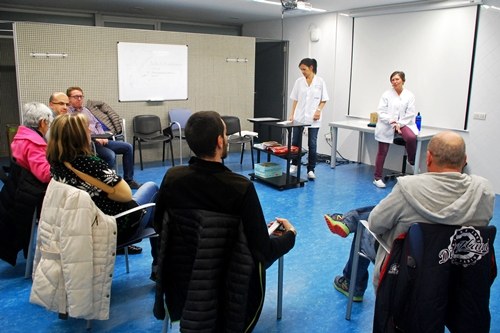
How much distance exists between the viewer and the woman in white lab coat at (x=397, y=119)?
5441 mm

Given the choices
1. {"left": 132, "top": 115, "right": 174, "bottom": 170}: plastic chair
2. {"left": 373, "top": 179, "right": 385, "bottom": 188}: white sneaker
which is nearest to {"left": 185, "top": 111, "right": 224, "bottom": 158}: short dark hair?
{"left": 373, "top": 179, "right": 385, "bottom": 188}: white sneaker

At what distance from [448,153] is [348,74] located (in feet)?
17.6

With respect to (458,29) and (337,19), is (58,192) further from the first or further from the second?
(337,19)

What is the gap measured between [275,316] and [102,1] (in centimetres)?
578

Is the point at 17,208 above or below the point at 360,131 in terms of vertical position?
below

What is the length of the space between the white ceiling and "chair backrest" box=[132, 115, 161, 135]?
1.75m

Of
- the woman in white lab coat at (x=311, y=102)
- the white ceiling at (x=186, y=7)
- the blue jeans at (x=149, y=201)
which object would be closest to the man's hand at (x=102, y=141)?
the blue jeans at (x=149, y=201)

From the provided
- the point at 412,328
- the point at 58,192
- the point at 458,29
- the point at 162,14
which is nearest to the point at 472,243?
the point at 412,328

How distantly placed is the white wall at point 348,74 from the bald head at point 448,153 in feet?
12.9

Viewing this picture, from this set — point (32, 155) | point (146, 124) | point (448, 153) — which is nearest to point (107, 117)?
point (146, 124)

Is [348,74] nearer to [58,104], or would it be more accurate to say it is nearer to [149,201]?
[58,104]

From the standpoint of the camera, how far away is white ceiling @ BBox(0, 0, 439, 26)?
6.31 metres

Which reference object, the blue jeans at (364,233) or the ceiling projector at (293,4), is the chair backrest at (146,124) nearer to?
the ceiling projector at (293,4)

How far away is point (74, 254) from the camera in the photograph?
2.12 metres
